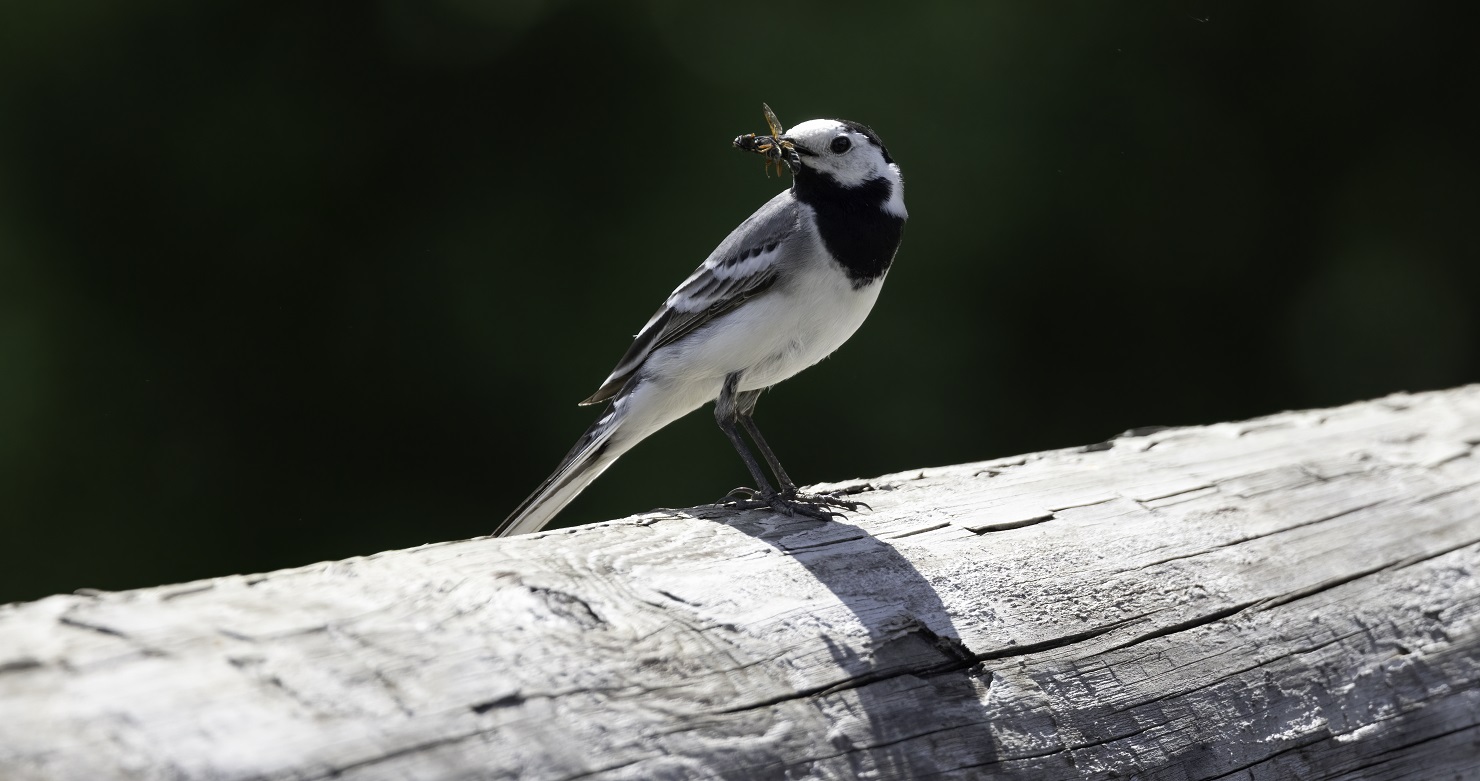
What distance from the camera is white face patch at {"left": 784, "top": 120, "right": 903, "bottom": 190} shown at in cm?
337

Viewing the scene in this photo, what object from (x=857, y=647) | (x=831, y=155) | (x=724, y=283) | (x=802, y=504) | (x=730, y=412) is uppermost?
(x=831, y=155)

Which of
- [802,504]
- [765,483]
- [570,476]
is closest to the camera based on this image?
[802,504]

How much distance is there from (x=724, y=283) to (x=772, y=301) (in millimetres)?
216

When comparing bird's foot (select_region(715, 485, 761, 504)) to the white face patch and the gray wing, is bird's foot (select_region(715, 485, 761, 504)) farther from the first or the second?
the white face patch

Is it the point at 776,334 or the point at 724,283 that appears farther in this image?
the point at 724,283

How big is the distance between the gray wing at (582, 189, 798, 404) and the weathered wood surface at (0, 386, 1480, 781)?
0.68 m

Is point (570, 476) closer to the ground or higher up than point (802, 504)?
higher up

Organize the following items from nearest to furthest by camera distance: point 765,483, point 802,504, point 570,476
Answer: point 802,504 < point 765,483 < point 570,476

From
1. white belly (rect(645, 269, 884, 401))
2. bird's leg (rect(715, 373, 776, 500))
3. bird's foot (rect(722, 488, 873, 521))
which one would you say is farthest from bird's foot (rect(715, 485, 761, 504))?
white belly (rect(645, 269, 884, 401))

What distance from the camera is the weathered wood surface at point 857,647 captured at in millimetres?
1703

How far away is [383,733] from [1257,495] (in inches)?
91.5

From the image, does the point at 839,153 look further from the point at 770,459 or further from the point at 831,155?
the point at 770,459

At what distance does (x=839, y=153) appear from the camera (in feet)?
11.1

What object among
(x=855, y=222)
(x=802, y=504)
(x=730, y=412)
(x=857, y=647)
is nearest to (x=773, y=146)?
(x=855, y=222)
